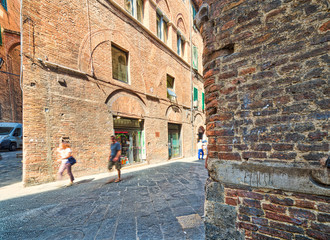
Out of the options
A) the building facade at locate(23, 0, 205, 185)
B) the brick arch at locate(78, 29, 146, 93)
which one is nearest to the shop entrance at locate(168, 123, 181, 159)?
the building facade at locate(23, 0, 205, 185)

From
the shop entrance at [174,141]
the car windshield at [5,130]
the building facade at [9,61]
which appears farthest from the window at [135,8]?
the building facade at [9,61]

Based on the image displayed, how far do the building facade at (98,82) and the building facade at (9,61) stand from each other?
45.4 feet

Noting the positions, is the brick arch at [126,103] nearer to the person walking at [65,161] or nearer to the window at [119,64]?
the window at [119,64]

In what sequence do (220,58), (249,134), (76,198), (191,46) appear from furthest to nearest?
(191,46) → (76,198) → (220,58) → (249,134)

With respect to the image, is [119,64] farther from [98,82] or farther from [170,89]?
[170,89]

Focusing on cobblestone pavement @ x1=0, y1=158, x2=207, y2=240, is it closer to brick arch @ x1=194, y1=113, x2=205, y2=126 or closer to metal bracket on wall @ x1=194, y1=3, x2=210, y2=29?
metal bracket on wall @ x1=194, y1=3, x2=210, y2=29

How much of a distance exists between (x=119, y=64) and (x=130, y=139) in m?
3.50

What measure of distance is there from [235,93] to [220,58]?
0.45 meters

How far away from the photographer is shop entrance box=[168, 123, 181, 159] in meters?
9.66

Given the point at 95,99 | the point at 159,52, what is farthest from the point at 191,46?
the point at 95,99

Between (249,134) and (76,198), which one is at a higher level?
(249,134)

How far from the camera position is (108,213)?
257 centimetres

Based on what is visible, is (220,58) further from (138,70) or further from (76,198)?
(138,70)

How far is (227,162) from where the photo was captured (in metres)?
1.63
